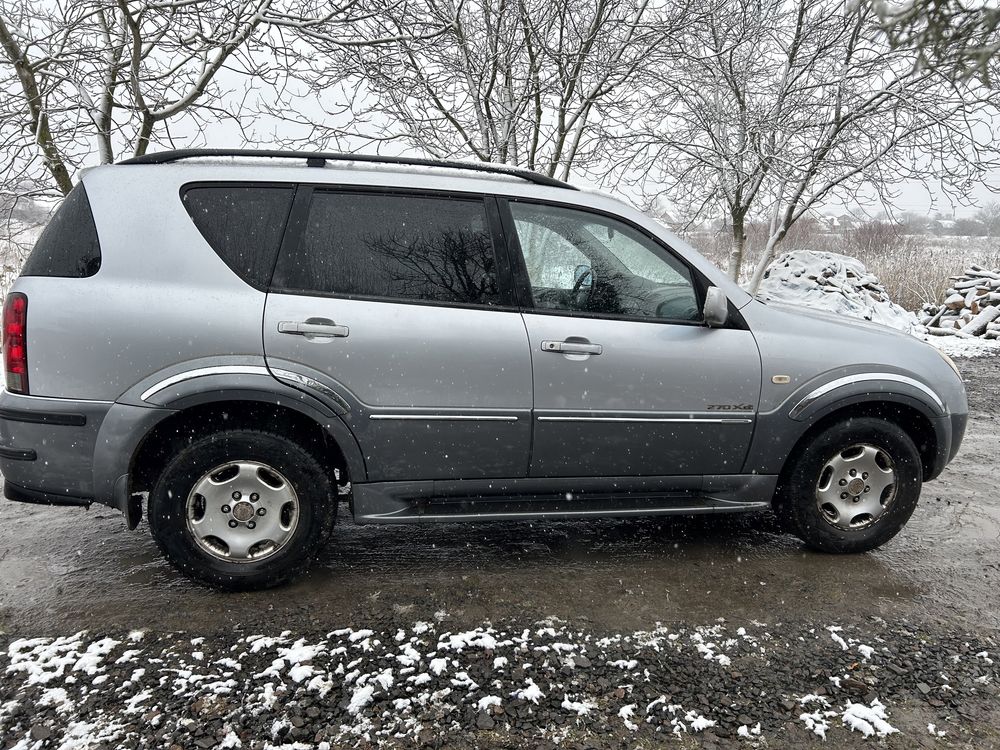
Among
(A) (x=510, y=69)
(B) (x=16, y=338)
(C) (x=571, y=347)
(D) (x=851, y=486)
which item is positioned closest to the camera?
(B) (x=16, y=338)

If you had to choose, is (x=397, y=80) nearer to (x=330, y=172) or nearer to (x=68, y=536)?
(x=330, y=172)

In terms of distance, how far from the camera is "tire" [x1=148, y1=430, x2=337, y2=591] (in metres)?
2.85

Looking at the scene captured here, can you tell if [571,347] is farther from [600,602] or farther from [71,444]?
[71,444]

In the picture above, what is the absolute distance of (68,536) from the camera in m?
3.63

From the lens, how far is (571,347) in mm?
3070

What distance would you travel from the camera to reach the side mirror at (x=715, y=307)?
10.3 feet

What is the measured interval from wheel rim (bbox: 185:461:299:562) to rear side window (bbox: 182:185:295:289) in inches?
32.8

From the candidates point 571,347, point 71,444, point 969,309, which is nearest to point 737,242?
point 969,309

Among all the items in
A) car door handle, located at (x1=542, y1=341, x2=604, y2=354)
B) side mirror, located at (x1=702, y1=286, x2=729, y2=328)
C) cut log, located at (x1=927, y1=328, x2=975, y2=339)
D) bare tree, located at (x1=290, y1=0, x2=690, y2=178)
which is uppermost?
bare tree, located at (x1=290, y1=0, x2=690, y2=178)

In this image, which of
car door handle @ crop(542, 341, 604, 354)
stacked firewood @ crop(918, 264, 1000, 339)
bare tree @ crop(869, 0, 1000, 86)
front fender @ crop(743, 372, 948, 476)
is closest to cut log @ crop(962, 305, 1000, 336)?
stacked firewood @ crop(918, 264, 1000, 339)

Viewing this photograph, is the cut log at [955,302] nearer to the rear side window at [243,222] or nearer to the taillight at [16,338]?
the rear side window at [243,222]

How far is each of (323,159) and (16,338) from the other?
1511 mm

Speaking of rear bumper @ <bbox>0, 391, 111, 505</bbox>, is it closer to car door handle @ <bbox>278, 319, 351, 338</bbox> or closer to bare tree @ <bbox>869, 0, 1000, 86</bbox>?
car door handle @ <bbox>278, 319, 351, 338</bbox>

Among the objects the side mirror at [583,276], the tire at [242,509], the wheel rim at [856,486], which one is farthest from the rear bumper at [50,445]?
the wheel rim at [856,486]
